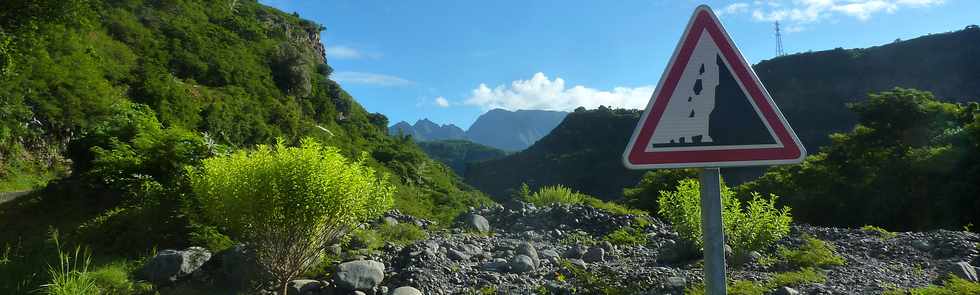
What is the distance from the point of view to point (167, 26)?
33.2 meters

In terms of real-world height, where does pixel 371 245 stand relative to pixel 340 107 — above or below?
below

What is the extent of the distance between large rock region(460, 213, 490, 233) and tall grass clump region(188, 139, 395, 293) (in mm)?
3557

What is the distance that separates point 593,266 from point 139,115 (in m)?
7.94

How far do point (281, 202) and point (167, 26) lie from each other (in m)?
35.6

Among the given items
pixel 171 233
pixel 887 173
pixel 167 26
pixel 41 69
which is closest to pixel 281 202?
pixel 171 233

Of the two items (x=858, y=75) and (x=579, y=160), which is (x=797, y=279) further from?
(x=858, y=75)

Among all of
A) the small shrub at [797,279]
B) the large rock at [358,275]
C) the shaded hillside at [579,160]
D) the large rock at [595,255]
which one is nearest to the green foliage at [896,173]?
the small shrub at [797,279]

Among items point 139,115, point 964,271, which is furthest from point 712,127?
point 139,115

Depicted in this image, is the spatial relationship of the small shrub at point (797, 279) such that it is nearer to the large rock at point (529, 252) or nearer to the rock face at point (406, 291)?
the large rock at point (529, 252)

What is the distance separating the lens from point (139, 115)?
344 inches

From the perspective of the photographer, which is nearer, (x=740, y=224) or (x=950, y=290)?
(x=950, y=290)

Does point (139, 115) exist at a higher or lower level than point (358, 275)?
higher

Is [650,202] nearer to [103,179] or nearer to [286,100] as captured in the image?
[103,179]

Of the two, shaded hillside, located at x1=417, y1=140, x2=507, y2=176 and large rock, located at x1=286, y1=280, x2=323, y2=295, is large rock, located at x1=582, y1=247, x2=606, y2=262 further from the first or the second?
shaded hillside, located at x1=417, y1=140, x2=507, y2=176
